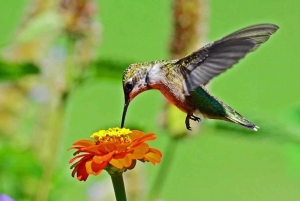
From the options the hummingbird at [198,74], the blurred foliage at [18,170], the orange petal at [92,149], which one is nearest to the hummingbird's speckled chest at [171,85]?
the hummingbird at [198,74]

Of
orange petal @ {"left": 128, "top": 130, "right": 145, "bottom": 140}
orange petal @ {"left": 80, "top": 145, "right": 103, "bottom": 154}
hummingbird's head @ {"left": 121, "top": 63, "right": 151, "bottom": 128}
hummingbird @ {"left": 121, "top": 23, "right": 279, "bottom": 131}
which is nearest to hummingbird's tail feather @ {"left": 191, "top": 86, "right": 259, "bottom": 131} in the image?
hummingbird @ {"left": 121, "top": 23, "right": 279, "bottom": 131}

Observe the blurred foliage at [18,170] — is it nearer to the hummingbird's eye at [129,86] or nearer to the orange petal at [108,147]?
the hummingbird's eye at [129,86]

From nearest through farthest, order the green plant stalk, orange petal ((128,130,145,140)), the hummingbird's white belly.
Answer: orange petal ((128,130,145,140)), the hummingbird's white belly, the green plant stalk

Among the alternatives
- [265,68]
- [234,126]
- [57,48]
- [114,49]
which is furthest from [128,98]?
[265,68]

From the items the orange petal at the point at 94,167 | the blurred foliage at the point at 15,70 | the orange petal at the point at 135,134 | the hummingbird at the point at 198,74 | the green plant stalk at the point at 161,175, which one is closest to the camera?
the orange petal at the point at 94,167

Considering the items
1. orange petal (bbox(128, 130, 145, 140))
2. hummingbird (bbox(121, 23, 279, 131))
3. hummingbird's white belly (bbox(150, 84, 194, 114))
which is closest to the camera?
orange petal (bbox(128, 130, 145, 140))

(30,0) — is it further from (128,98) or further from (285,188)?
(285,188)

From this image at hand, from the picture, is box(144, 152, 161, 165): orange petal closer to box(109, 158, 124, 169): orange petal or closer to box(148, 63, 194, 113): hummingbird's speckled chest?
box(109, 158, 124, 169): orange petal
